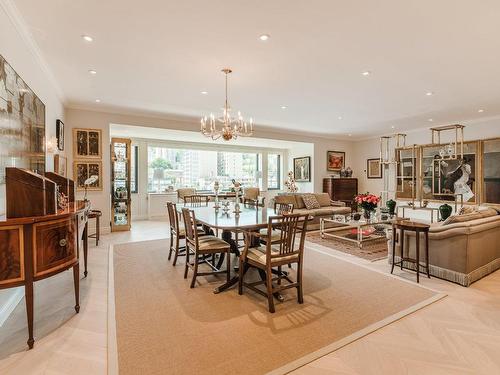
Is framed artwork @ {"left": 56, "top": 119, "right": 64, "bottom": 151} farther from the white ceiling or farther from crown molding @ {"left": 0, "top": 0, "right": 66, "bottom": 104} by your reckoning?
crown molding @ {"left": 0, "top": 0, "right": 66, "bottom": 104}

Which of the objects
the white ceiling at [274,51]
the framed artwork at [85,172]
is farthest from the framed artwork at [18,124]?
the framed artwork at [85,172]

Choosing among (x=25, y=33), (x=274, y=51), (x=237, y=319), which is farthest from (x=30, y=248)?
(x=274, y=51)

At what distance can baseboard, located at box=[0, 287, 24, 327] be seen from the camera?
2.46m

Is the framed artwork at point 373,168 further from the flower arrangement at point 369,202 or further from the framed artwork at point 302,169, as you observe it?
the flower arrangement at point 369,202

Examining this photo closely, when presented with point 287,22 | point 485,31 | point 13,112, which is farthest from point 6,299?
point 485,31

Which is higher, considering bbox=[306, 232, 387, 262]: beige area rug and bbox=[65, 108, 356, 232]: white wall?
bbox=[65, 108, 356, 232]: white wall

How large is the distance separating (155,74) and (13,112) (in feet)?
6.23

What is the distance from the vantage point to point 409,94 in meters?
4.89

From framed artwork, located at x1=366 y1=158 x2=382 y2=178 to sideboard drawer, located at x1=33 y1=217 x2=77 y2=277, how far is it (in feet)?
30.1

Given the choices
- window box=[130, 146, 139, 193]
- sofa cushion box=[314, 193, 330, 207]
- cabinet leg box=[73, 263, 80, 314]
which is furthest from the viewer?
window box=[130, 146, 139, 193]

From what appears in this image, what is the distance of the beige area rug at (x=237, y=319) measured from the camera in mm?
1930

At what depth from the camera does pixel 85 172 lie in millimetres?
5828

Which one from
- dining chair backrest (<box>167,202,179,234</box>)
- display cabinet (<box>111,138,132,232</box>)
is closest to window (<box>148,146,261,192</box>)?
display cabinet (<box>111,138,132,232</box>)

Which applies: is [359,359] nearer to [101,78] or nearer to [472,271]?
[472,271]
